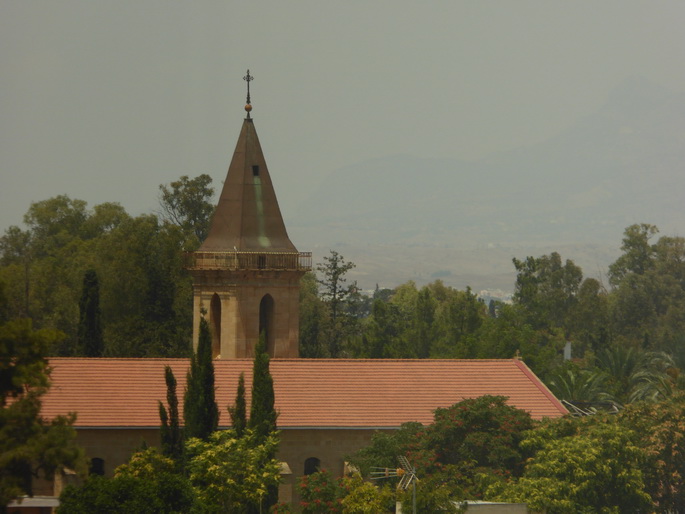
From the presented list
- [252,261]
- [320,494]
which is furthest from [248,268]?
[320,494]

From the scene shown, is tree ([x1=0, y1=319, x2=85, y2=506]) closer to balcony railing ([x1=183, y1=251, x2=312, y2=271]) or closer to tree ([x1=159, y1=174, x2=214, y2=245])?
balcony railing ([x1=183, y1=251, x2=312, y2=271])

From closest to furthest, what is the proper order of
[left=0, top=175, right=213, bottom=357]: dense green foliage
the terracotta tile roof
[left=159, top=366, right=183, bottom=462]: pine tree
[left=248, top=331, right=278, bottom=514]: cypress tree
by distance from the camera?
[left=159, top=366, right=183, bottom=462]: pine tree → [left=248, top=331, right=278, bottom=514]: cypress tree → the terracotta tile roof → [left=0, top=175, right=213, bottom=357]: dense green foliage

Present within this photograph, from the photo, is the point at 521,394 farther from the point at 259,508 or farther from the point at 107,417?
the point at 107,417

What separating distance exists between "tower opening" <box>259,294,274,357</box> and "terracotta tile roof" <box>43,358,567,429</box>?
3.62 m

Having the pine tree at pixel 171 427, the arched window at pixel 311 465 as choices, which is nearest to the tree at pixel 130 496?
the pine tree at pixel 171 427

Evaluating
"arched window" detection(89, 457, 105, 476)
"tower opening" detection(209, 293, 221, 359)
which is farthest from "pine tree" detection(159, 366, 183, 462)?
"tower opening" detection(209, 293, 221, 359)

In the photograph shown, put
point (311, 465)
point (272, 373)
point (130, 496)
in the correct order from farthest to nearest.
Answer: point (272, 373)
point (311, 465)
point (130, 496)

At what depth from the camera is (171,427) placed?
4531 centimetres

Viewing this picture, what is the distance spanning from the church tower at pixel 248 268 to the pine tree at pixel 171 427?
9.12m

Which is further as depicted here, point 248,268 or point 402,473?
point 248,268

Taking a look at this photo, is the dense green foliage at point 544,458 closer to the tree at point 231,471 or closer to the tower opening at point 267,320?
the tree at point 231,471

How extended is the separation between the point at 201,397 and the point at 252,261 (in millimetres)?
10354

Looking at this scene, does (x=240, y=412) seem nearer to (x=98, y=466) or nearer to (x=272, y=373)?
(x=272, y=373)

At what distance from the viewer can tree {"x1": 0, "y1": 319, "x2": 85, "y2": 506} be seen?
30922mm
